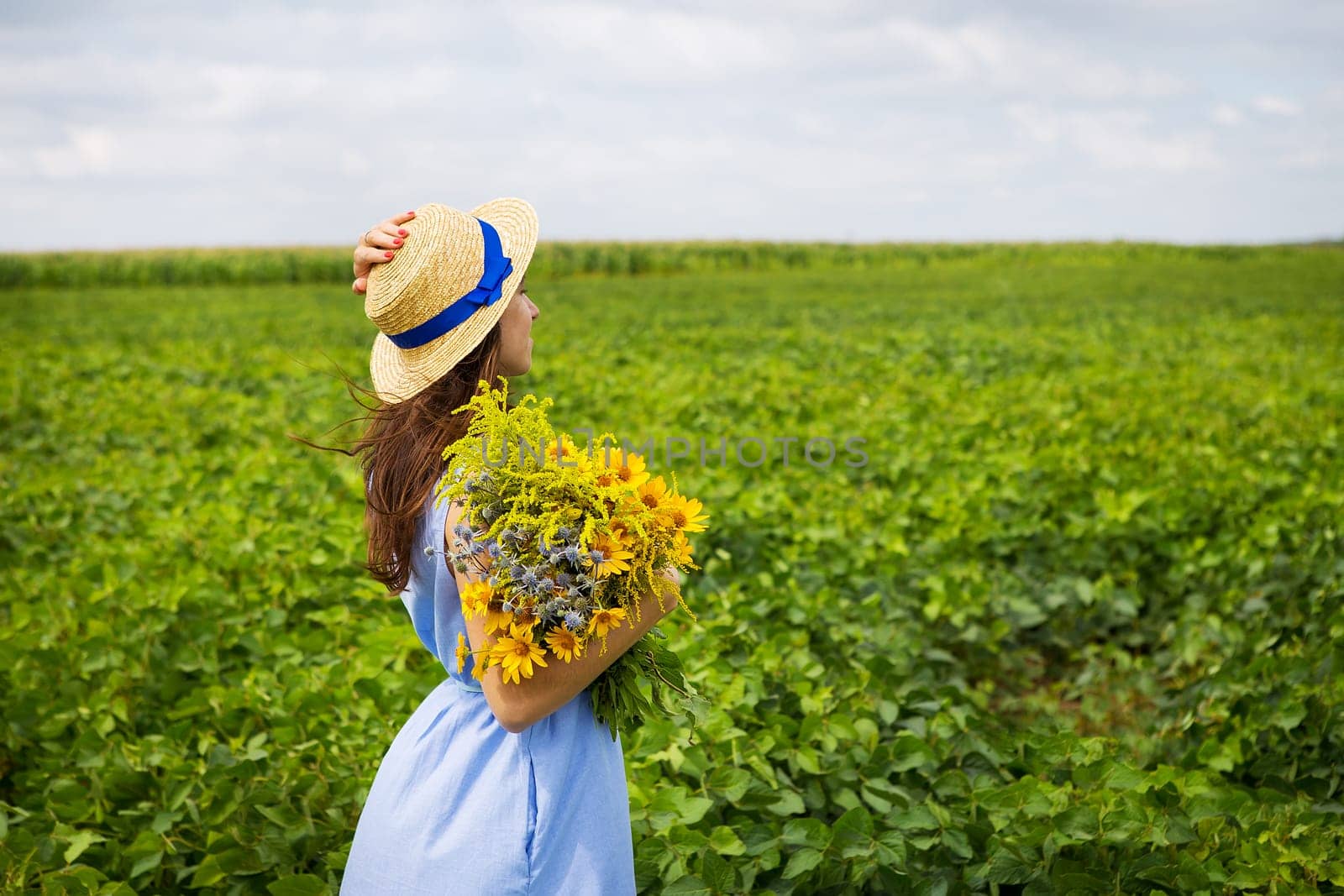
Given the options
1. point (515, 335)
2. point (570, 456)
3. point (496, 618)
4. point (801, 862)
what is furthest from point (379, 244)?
point (801, 862)

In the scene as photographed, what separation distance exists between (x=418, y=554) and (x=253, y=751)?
1.40m

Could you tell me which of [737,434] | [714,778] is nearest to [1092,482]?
[737,434]

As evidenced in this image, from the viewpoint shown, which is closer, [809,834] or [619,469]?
[619,469]

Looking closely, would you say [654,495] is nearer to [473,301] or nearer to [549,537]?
[549,537]

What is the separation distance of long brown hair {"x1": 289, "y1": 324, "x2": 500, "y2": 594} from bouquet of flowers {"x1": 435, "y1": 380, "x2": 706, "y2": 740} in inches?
5.5

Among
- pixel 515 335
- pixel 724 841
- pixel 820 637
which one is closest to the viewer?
pixel 515 335

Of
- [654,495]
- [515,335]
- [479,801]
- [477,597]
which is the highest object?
[515,335]

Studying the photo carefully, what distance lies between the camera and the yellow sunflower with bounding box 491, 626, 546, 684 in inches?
51.6

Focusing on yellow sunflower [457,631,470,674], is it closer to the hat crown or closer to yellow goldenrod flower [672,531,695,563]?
yellow goldenrod flower [672,531,695,563]

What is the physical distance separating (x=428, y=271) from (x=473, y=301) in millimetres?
80

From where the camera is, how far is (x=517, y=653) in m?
1.33

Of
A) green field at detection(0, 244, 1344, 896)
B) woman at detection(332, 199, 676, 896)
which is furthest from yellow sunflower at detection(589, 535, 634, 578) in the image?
green field at detection(0, 244, 1344, 896)

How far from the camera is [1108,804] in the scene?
2389 millimetres

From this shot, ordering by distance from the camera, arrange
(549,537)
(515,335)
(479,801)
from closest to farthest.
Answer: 1. (549,537)
2. (479,801)
3. (515,335)
